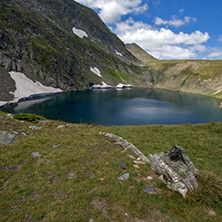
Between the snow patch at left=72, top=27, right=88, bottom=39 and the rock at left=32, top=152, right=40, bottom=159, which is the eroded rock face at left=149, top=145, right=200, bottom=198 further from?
the snow patch at left=72, top=27, right=88, bottom=39

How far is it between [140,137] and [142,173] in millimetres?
13432

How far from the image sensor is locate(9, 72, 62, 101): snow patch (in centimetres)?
7032

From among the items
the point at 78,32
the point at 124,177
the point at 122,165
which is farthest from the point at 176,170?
the point at 78,32

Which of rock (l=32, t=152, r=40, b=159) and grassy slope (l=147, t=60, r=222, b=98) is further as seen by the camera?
grassy slope (l=147, t=60, r=222, b=98)

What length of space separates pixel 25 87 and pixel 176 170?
3498 inches

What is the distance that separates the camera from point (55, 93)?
309 feet

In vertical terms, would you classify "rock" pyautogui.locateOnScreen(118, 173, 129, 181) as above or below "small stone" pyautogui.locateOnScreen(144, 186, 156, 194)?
below

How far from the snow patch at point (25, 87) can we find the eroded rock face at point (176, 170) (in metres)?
73.2

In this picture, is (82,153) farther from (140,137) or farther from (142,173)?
(140,137)

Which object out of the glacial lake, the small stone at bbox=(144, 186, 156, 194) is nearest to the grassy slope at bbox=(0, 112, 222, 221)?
the small stone at bbox=(144, 186, 156, 194)

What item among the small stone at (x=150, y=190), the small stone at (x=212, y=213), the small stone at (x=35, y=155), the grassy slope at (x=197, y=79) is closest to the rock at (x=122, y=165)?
the small stone at (x=150, y=190)

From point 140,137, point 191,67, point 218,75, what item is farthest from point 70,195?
point 191,67

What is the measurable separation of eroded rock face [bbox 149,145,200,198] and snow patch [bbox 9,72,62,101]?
240 ft

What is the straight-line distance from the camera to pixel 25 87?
77312mm
